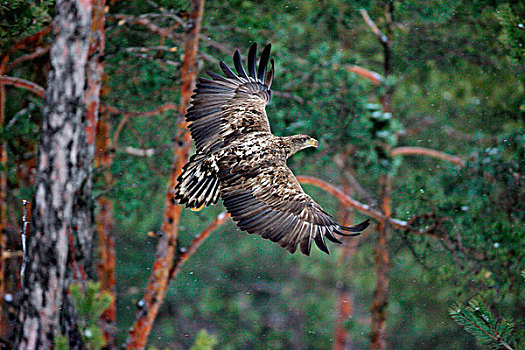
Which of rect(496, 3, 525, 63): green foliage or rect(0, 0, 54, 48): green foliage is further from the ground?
rect(496, 3, 525, 63): green foliage

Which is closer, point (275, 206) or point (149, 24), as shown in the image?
point (275, 206)

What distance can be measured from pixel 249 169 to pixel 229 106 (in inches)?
32.5

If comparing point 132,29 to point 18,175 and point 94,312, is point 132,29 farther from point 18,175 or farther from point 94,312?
point 94,312

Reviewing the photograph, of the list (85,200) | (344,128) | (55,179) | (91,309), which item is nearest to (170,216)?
(85,200)

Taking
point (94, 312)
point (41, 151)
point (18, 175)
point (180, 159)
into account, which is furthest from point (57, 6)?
point (18, 175)

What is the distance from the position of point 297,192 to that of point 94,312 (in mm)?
1837

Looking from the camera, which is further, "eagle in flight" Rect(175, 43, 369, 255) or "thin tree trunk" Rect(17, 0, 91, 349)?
"thin tree trunk" Rect(17, 0, 91, 349)

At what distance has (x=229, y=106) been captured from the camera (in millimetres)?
5215

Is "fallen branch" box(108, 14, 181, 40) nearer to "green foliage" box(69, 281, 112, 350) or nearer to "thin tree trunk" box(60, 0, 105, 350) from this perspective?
"thin tree trunk" box(60, 0, 105, 350)

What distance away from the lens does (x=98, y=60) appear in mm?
5965

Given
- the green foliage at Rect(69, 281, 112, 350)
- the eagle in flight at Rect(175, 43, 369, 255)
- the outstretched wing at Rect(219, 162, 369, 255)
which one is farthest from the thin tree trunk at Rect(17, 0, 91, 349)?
the outstretched wing at Rect(219, 162, 369, 255)

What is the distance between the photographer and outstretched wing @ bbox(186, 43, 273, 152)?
5082 millimetres

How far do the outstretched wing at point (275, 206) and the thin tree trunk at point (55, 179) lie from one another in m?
1.75

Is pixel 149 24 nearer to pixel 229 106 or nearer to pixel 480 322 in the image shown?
pixel 229 106
